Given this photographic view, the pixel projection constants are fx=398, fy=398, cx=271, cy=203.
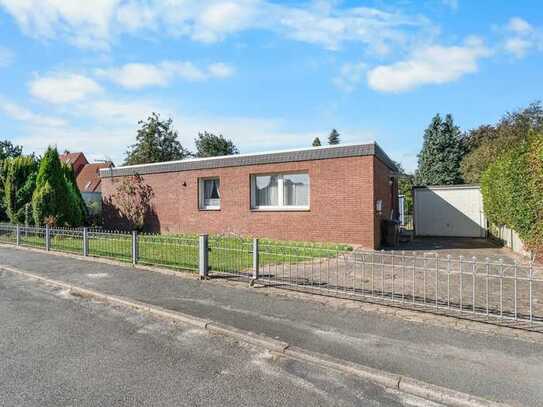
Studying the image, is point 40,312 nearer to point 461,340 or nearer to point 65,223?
point 461,340

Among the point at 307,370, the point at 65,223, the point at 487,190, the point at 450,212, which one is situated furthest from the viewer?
the point at 450,212

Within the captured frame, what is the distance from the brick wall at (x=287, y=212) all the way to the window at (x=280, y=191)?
311 mm

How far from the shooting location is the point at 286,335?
508 cm

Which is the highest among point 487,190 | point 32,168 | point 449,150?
point 449,150

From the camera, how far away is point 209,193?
1747 centimetres

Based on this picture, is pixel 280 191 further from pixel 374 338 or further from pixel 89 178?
pixel 89 178

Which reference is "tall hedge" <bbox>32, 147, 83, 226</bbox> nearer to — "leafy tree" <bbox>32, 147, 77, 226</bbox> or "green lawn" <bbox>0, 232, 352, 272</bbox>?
"leafy tree" <bbox>32, 147, 77, 226</bbox>

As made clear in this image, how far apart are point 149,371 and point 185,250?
5.61 m

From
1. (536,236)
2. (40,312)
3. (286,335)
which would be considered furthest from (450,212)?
(40,312)

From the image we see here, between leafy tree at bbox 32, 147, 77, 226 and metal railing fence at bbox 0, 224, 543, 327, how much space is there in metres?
5.24

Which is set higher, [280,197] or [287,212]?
[280,197]

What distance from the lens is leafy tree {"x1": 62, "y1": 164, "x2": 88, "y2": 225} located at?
18.6 metres

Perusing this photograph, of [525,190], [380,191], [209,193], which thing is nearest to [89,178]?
[209,193]

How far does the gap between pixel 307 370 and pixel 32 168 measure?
21.3 m
